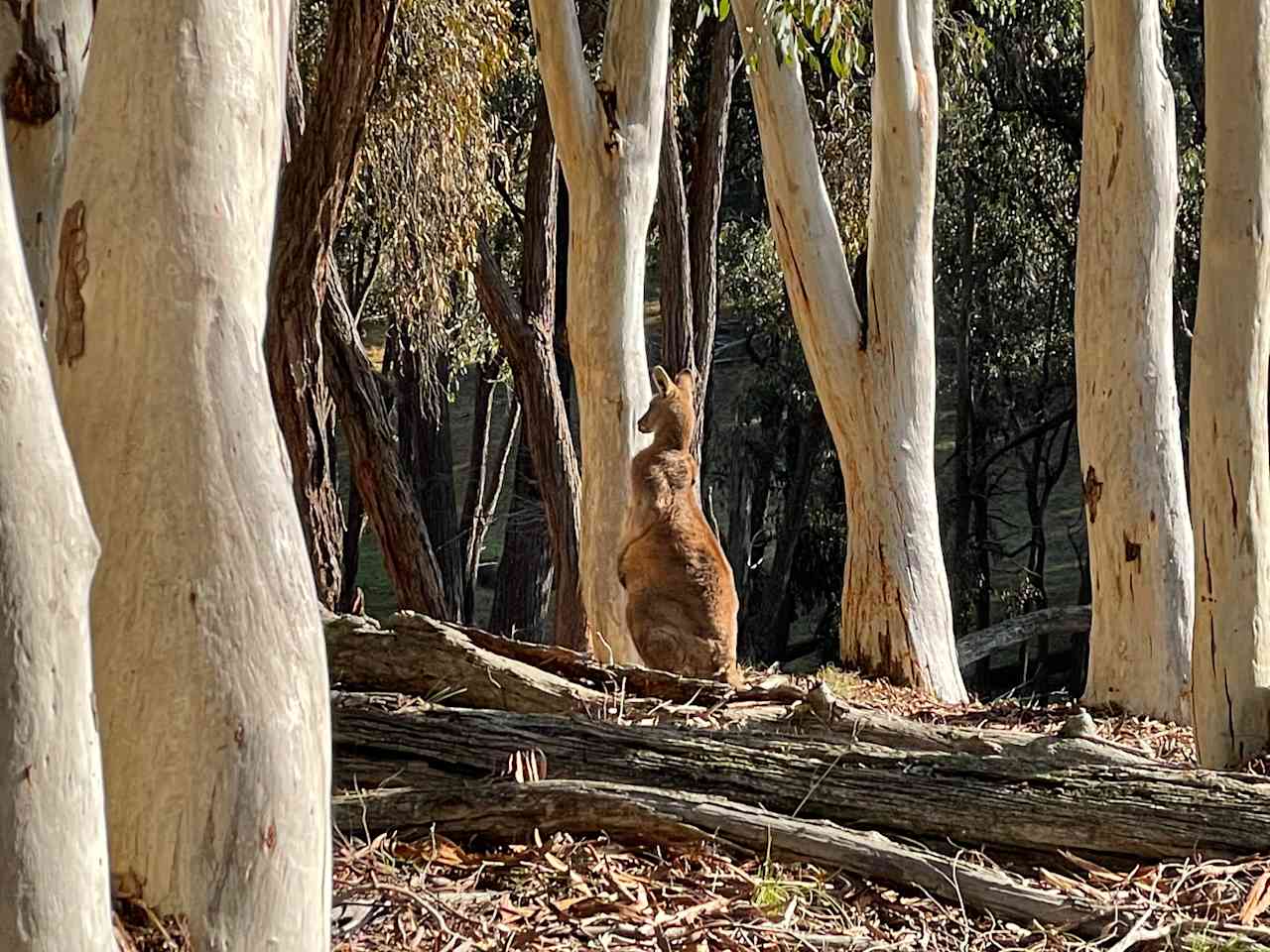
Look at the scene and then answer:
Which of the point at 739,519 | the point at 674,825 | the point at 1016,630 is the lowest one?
the point at 1016,630

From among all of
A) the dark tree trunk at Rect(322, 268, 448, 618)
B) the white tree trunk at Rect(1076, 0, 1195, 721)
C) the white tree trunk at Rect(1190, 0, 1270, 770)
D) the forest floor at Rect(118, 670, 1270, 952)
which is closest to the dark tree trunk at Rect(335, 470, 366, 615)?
the dark tree trunk at Rect(322, 268, 448, 618)

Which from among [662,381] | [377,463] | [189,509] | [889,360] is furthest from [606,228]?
[189,509]

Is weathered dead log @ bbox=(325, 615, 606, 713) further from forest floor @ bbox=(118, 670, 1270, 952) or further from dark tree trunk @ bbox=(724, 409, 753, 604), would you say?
dark tree trunk @ bbox=(724, 409, 753, 604)

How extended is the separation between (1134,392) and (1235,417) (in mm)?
2461

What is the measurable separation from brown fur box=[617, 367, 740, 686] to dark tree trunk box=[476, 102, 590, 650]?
13.7ft

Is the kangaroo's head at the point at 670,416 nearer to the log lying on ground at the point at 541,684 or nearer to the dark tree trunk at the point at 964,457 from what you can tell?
the log lying on ground at the point at 541,684

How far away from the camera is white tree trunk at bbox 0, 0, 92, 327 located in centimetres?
329

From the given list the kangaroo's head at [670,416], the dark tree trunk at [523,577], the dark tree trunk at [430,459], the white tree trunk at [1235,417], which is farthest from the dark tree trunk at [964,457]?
the white tree trunk at [1235,417]

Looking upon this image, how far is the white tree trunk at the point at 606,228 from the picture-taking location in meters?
8.52

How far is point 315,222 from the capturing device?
8086 millimetres

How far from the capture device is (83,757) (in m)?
2.15

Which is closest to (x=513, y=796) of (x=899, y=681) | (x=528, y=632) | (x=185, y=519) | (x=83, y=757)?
(x=185, y=519)

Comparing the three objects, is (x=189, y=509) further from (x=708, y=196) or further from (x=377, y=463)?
(x=708, y=196)

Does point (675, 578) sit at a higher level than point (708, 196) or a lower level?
lower
